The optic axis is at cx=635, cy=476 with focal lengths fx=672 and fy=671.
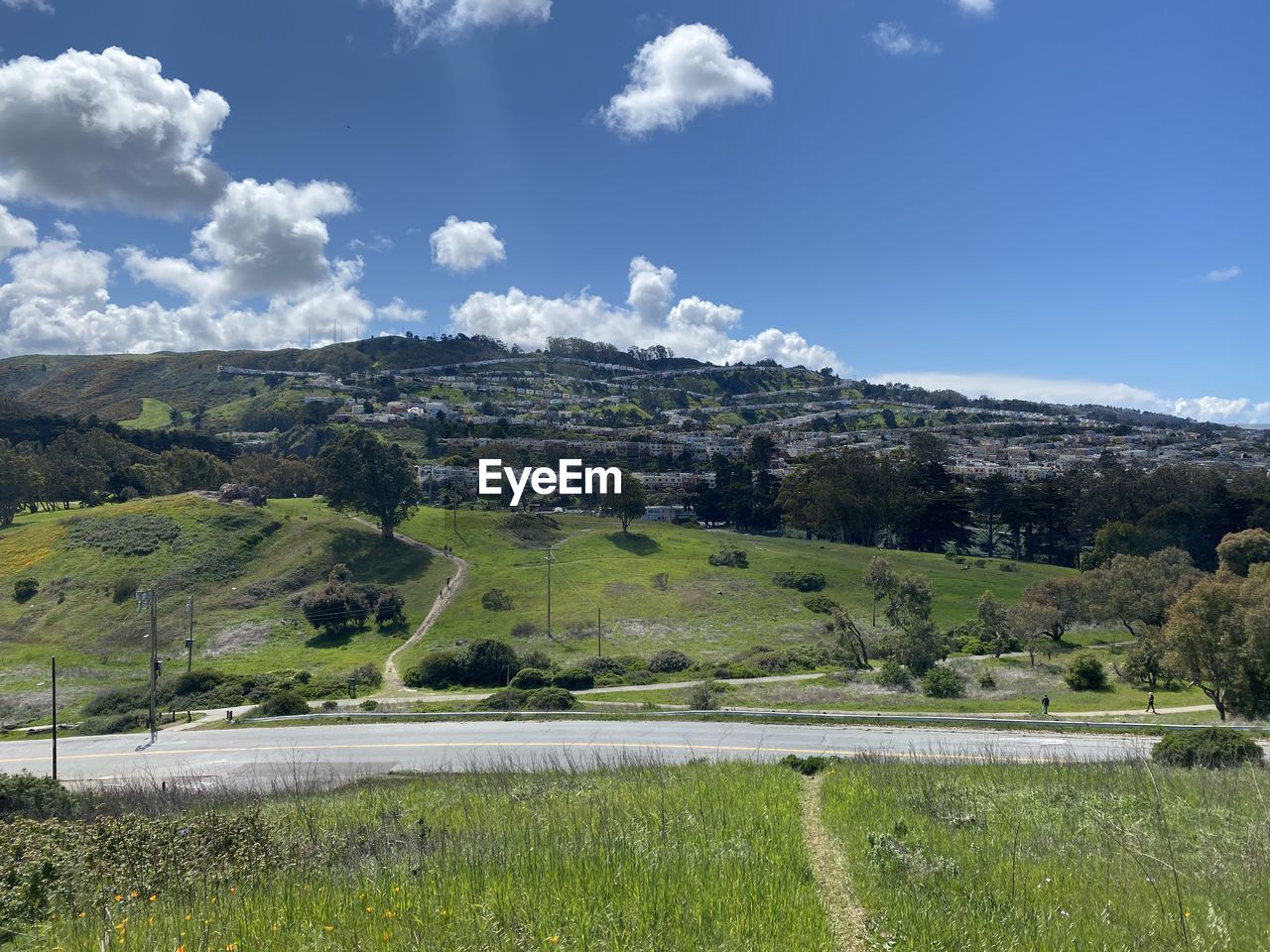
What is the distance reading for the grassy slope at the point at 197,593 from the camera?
52781mm

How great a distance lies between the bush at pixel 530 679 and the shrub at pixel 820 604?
28241 millimetres

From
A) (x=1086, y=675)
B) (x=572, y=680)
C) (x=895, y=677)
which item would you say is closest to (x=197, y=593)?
(x=572, y=680)

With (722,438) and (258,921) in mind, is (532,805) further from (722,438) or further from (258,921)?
(722,438)

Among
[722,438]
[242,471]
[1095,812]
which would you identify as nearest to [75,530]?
[242,471]

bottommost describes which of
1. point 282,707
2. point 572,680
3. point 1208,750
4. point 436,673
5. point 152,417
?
point 436,673

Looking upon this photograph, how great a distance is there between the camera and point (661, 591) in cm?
6481

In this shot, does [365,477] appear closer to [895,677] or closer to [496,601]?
[496,601]

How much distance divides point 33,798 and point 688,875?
1733 cm

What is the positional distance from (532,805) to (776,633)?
154 ft

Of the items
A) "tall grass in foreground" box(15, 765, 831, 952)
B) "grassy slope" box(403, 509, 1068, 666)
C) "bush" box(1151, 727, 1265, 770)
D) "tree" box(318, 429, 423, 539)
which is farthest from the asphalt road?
"tree" box(318, 429, 423, 539)

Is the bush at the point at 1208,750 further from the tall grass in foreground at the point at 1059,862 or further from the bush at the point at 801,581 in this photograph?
the bush at the point at 801,581

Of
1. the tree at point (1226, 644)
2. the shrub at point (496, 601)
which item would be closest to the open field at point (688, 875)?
the tree at point (1226, 644)

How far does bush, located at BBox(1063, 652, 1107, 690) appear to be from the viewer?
36.7 metres

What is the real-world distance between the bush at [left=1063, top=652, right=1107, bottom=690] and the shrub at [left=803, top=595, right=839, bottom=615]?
23374 millimetres
